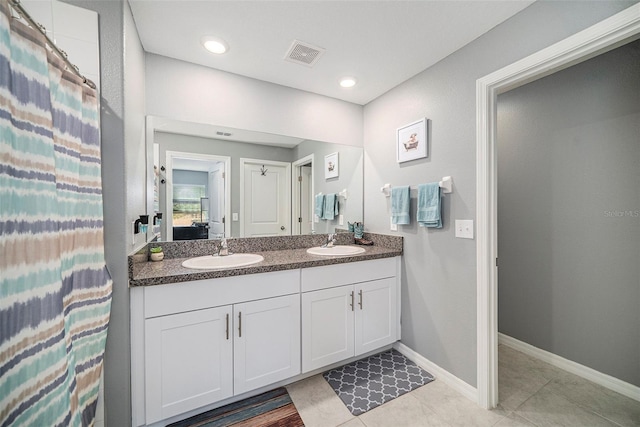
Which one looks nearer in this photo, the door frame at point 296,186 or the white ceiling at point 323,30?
the white ceiling at point 323,30

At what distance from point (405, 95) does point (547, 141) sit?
4.03 ft

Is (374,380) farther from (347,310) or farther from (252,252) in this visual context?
(252,252)

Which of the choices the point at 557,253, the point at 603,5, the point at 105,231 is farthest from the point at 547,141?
the point at 105,231

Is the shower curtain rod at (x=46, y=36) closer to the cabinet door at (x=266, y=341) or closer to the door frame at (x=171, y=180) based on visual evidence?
the door frame at (x=171, y=180)

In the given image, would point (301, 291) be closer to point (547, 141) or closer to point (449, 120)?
point (449, 120)

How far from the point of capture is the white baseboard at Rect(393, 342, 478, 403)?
5.73 feet

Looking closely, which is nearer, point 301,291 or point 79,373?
point 79,373

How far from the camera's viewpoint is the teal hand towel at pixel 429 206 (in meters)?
1.92

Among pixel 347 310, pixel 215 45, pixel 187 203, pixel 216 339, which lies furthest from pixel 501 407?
pixel 215 45

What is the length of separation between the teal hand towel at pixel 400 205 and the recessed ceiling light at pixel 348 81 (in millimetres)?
988

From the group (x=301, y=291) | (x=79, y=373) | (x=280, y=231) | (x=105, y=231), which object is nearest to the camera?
(x=79, y=373)

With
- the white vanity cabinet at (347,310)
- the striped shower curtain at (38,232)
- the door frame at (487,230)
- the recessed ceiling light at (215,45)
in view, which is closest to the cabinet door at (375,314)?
the white vanity cabinet at (347,310)

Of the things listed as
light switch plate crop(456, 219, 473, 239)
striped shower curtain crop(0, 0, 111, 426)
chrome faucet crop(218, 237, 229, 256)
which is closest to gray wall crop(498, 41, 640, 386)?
light switch plate crop(456, 219, 473, 239)

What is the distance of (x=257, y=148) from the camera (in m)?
2.24
